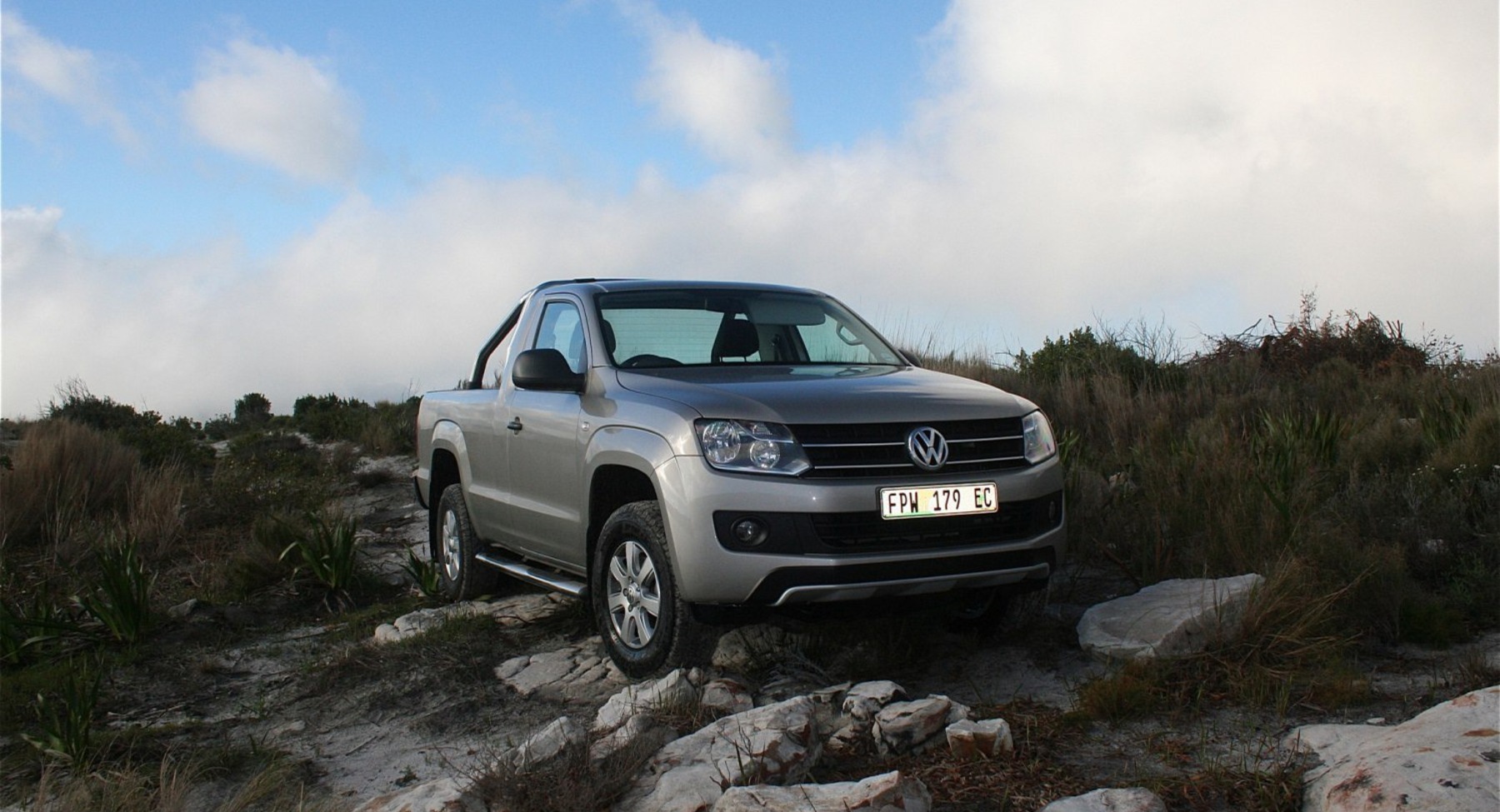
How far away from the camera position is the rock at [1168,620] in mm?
5238

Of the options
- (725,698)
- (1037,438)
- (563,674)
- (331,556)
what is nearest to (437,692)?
(563,674)

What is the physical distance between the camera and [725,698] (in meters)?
4.87

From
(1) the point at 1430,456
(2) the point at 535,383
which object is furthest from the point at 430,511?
(1) the point at 1430,456

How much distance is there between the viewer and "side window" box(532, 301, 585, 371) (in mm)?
6266

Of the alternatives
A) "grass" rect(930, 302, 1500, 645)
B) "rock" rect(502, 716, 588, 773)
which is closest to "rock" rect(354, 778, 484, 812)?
"rock" rect(502, 716, 588, 773)

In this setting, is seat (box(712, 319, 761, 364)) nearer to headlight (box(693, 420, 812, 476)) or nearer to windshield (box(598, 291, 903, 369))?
windshield (box(598, 291, 903, 369))

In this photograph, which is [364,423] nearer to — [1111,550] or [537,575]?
[537,575]

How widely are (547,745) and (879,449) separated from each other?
66.5 inches

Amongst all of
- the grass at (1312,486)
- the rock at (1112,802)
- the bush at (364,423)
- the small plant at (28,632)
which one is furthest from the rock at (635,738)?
the bush at (364,423)

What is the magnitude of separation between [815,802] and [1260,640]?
8.30 feet

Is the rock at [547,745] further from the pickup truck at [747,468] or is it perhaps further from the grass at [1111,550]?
the pickup truck at [747,468]

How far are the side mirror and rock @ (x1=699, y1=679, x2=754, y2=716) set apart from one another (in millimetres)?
1592

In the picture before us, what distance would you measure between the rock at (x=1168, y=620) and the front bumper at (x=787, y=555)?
851 millimetres

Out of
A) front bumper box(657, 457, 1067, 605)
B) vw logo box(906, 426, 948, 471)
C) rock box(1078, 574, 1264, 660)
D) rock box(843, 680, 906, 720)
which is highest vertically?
vw logo box(906, 426, 948, 471)
